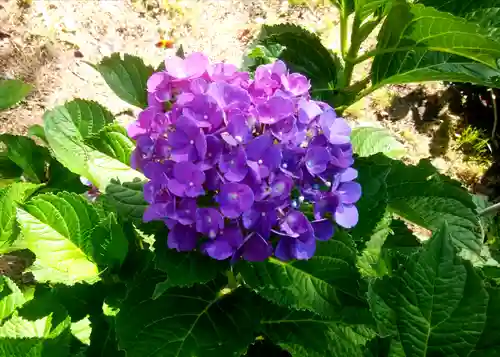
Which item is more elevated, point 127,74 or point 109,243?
point 127,74

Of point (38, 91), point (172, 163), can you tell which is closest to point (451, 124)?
point (38, 91)

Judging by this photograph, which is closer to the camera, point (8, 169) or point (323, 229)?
point (323, 229)

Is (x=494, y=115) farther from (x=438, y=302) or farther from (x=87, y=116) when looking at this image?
(x=438, y=302)

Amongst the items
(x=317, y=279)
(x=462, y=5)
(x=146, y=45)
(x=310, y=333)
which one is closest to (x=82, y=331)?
(x=310, y=333)

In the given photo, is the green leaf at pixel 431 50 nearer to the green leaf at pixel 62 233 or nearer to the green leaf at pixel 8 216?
the green leaf at pixel 62 233

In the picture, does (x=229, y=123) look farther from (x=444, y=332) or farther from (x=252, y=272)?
(x=444, y=332)

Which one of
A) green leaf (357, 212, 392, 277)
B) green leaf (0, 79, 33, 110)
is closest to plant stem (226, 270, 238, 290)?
green leaf (357, 212, 392, 277)

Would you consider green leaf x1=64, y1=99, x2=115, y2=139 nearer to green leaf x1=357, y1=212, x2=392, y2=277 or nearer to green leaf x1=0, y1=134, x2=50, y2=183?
green leaf x1=0, y1=134, x2=50, y2=183
